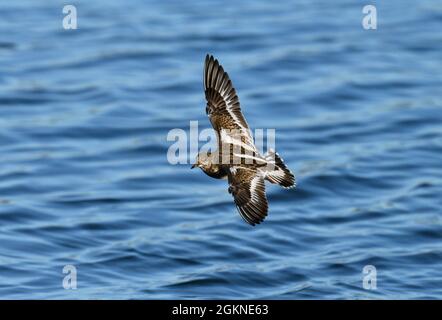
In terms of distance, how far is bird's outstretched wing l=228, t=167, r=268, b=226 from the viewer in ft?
35.7

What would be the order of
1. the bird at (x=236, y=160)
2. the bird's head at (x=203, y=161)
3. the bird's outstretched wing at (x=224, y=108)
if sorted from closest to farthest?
the bird at (x=236, y=160)
the bird's head at (x=203, y=161)
the bird's outstretched wing at (x=224, y=108)

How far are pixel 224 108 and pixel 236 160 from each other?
0.80 meters

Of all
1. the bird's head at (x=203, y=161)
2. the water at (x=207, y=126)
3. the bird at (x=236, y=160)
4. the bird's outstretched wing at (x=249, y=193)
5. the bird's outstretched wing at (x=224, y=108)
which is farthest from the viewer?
the water at (x=207, y=126)

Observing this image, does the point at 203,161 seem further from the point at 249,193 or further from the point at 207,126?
the point at 207,126

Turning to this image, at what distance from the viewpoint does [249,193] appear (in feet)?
36.2

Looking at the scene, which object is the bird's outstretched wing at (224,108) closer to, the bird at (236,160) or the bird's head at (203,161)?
the bird at (236,160)

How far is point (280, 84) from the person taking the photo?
71.7 ft

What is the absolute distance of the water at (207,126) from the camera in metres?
15.3

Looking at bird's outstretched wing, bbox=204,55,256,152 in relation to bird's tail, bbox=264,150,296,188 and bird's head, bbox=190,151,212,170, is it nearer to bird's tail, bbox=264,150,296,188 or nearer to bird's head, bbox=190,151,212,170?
bird's tail, bbox=264,150,296,188

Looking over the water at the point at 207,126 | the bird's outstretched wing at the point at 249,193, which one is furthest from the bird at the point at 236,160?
the water at the point at 207,126

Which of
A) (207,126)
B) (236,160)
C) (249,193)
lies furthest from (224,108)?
(207,126)

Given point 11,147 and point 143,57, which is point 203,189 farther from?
point 143,57

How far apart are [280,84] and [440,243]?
6.35 meters
